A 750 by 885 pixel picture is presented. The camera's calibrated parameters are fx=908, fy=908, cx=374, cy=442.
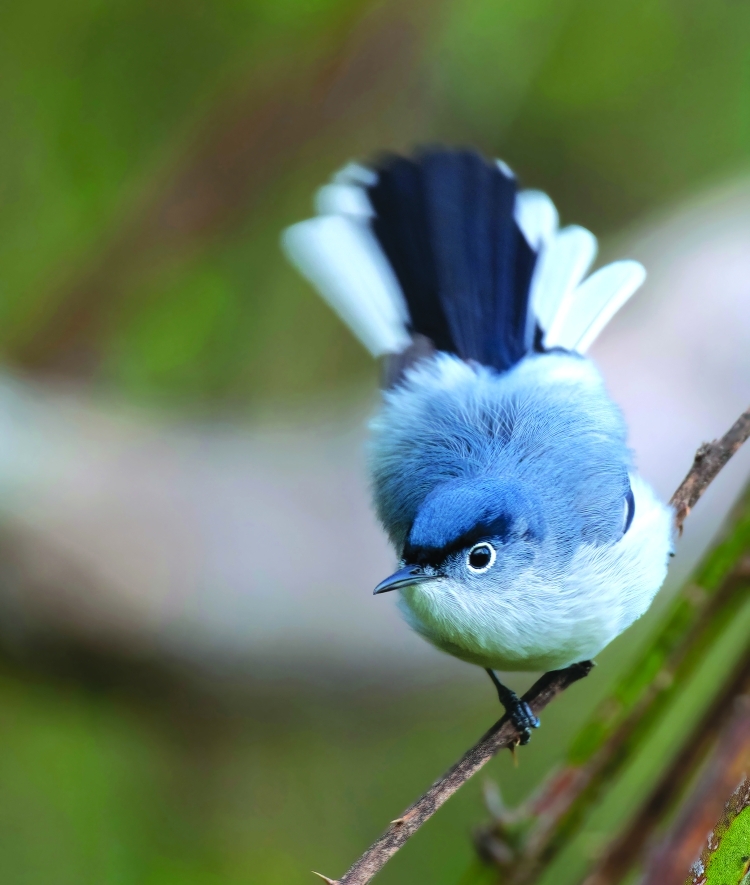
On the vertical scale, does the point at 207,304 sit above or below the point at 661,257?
above

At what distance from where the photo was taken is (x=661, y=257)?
125 inches

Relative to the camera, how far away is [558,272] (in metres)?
1.58

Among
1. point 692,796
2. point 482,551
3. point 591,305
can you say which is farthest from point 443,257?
point 692,796

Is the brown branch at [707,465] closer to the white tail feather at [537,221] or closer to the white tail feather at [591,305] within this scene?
the white tail feather at [591,305]

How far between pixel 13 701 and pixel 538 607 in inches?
92.5

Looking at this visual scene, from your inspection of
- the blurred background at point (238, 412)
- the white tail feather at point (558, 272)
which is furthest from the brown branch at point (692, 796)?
the blurred background at point (238, 412)

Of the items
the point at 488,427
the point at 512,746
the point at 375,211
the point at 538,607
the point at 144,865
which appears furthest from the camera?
the point at 144,865

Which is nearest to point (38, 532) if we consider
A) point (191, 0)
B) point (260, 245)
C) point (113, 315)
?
point (113, 315)

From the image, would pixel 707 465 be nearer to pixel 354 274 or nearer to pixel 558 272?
pixel 558 272

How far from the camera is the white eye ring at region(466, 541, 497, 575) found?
3.52ft

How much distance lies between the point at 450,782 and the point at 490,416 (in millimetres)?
537

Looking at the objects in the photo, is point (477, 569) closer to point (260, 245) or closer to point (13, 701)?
point (13, 701)

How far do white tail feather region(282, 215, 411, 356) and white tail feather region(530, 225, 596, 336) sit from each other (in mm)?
236

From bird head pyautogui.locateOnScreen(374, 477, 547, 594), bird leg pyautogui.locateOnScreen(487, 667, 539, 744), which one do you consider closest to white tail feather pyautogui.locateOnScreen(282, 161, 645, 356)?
bird head pyautogui.locateOnScreen(374, 477, 547, 594)
